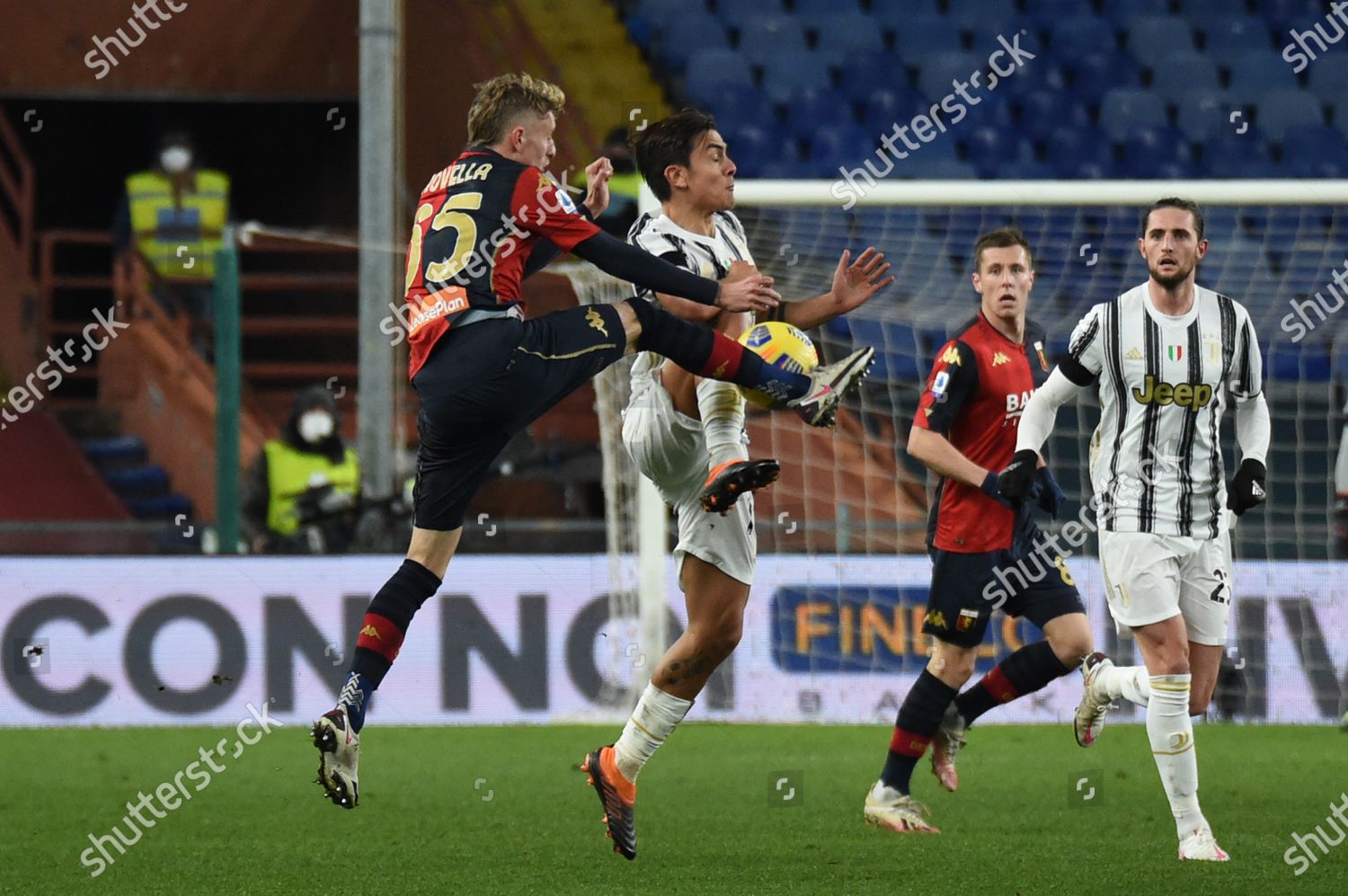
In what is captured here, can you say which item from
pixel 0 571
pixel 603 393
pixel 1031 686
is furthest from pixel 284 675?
pixel 1031 686

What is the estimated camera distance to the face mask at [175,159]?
13383 mm

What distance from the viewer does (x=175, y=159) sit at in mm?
13445

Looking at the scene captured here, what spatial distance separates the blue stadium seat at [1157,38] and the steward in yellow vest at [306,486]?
7675mm

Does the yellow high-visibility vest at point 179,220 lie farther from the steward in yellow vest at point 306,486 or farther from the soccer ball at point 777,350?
the soccer ball at point 777,350

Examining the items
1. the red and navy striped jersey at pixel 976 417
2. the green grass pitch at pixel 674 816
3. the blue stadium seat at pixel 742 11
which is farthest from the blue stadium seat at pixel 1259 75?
the red and navy striped jersey at pixel 976 417

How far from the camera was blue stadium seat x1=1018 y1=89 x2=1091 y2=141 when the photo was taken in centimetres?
1438

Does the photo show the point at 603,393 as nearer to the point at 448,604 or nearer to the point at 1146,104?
the point at 448,604

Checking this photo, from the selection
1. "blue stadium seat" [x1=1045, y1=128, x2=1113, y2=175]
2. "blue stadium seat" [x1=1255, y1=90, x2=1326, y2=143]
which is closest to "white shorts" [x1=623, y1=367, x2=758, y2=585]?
"blue stadium seat" [x1=1045, y1=128, x2=1113, y2=175]

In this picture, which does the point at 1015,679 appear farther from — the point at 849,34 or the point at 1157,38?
the point at 1157,38

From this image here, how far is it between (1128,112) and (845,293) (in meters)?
9.69

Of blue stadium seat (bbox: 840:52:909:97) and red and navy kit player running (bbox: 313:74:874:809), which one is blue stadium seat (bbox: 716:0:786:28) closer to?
blue stadium seat (bbox: 840:52:909:97)

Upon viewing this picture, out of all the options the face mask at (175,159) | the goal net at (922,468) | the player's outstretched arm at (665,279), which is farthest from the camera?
the face mask at (175,159)

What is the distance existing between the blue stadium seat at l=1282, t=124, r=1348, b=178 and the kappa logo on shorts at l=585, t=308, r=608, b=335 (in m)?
10.4

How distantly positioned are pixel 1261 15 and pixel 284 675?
9994 mm
